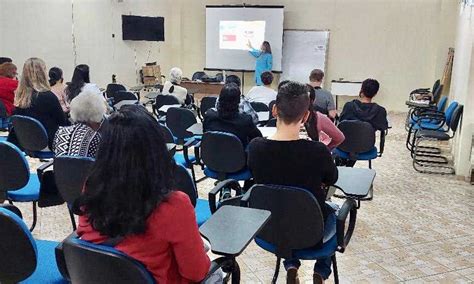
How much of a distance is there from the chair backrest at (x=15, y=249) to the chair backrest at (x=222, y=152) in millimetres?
1858

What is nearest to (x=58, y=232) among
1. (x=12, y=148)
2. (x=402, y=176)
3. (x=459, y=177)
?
(x=12, y=148)

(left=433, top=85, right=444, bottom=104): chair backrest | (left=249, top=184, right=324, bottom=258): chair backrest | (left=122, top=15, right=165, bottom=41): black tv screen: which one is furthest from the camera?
(left=122, top=15, right=165, bottom=41): black tv screen

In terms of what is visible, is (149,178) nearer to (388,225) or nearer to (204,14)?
(388,225)

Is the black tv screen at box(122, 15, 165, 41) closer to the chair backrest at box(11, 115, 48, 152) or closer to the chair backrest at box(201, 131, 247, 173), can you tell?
the chair backrest at box(11, 115, 48, 152)

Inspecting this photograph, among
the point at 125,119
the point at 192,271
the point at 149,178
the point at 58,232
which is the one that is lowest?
the point at 58,232

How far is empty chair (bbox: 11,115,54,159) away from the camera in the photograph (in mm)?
3840

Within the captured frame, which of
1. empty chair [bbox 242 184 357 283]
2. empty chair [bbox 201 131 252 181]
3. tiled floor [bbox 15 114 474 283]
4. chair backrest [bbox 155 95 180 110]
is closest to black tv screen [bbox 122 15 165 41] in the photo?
chair backrest [bbox 155 95 180 110]

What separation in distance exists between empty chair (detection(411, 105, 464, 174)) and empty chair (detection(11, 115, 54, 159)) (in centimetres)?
421

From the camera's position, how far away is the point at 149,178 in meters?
1.37

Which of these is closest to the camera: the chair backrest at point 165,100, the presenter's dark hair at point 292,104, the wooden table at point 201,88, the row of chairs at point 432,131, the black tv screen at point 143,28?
the presenter's dark hair at point 292,104

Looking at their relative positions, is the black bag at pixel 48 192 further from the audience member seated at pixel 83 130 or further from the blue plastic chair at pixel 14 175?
the audience member seated at pixel 83 130

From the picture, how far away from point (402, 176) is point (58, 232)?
3793mm

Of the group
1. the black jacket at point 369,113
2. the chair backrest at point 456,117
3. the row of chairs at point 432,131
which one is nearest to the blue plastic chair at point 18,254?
the black jacket at point 369,113

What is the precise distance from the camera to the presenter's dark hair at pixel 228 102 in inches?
139
